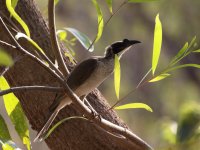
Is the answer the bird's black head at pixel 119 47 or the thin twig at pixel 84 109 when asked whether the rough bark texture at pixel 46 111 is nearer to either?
the thin twig at pixel 84 109

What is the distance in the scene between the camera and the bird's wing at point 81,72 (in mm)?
2143

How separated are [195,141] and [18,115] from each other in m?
1.14

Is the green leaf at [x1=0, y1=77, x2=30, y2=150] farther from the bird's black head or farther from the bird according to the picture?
the bird's black head

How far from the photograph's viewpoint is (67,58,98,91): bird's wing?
2143 mm

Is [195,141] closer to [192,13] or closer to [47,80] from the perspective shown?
[47,80]

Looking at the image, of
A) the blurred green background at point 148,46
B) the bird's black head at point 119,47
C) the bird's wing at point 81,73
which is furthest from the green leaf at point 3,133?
the blurred green background at point 148,46

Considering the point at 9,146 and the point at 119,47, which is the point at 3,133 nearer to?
the point at 9,146

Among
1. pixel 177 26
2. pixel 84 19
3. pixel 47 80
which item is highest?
pixel 47 80

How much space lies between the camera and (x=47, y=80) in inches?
78.4

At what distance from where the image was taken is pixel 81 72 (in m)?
2.23

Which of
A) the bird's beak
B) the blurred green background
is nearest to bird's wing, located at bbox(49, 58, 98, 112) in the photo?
the bird's beak

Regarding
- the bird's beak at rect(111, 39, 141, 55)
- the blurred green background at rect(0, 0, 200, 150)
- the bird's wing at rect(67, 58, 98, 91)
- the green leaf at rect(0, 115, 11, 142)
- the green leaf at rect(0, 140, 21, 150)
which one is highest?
the green leaf at rect(0, 115, 11, 142)

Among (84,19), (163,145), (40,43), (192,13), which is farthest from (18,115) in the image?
(84,19)

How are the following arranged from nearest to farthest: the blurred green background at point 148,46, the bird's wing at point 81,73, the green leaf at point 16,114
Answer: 1. the green leaf at point 16,114
2. the bird's wing at point 81,73
3. the blurred green background at point 148,46
